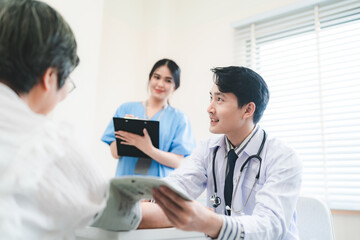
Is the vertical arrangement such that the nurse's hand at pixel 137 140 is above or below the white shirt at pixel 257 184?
above

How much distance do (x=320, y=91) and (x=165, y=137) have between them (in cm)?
109

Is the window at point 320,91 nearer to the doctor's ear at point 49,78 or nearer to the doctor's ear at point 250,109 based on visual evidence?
the doctor's ear at point 250,109

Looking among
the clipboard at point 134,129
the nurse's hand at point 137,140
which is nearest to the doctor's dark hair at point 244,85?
the clipboard at point 134,129

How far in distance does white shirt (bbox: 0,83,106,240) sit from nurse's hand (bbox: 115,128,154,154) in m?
0.98

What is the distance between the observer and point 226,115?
1.28 meters

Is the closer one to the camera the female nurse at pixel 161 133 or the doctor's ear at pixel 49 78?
the doctor's ear at pixel 49 78

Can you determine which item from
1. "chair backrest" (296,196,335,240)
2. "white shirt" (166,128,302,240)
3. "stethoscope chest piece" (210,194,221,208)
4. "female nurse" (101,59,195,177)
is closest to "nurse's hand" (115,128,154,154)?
"female nurse" (101,59,195,177)

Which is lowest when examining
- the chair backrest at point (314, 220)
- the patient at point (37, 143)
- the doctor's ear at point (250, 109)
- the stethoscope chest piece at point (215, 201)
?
the chair backrest at point (314, 220)

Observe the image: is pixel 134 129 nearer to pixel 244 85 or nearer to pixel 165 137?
pixel 165 137

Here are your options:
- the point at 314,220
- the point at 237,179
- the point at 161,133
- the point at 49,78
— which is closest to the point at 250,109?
the point at 237,179

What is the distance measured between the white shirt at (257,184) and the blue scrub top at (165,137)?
0.52 meters

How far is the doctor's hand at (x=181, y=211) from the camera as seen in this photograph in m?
0.62

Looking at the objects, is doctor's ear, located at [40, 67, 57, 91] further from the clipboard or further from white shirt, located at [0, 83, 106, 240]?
the clipboard

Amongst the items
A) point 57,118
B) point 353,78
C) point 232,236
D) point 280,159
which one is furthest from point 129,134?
point 353,78
